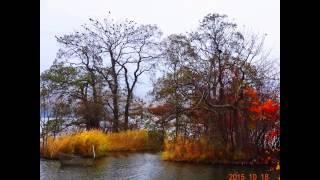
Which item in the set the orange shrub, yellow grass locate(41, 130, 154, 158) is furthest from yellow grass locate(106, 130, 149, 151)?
the orange shrub

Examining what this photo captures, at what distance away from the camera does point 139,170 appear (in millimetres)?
2807

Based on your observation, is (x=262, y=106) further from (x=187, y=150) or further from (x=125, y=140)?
(x=125, y=140)

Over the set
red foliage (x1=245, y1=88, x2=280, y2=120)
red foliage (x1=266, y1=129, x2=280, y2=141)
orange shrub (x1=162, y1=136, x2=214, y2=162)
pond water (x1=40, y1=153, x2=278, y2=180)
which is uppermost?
red foliage (x1=245, y1=88, x2=280, y2=120)

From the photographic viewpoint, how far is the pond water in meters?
2.76

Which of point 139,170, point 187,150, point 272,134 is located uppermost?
point 272,134

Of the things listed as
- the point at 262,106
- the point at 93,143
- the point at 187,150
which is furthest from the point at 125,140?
the point at 262,106

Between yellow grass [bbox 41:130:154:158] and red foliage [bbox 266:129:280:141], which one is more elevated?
red foliage [bbox 266:129:280:141]

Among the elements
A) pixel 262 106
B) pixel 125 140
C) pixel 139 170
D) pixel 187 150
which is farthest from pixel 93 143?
pixel 262 106

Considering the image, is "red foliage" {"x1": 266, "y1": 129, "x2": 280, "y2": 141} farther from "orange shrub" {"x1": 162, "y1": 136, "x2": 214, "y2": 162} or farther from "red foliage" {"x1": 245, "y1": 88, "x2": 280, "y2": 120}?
"orange shrub" {"x1": 162, "y1": 136, "x2": 214, "y2": 162}

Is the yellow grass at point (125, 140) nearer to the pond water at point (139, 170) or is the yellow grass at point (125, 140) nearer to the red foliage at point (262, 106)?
the pond water at point (139, 170)

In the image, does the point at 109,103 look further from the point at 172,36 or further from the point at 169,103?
the point at 172,36

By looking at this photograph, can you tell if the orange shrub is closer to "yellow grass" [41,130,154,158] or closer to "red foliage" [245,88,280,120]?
"yellow grass" [41,130,154,158]

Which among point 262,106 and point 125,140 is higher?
point 262,106
